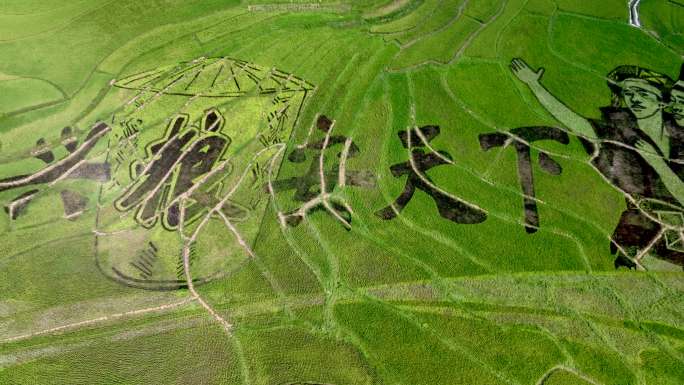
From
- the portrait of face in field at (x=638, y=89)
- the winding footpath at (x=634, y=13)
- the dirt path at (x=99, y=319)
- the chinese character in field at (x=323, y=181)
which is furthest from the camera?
the winding footpath at (x=634, y=13)

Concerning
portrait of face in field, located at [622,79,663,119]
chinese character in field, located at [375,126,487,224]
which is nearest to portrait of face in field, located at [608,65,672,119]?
portrait of face in field, located at [622,79,663,119]

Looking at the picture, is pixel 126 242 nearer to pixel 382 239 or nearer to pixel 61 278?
pixel 61 278

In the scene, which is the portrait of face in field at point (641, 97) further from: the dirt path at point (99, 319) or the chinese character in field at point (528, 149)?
the dirt path at point (99, 319)

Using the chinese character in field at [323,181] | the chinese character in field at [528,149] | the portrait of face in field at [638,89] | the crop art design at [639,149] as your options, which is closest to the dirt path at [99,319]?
the chinese character in field at [323,181]

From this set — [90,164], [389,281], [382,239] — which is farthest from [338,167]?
[90,164]

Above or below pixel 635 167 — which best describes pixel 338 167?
above

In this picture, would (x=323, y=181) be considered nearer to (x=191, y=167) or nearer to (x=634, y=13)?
(x=191, y=167)

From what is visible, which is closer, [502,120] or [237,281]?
[237,281]
